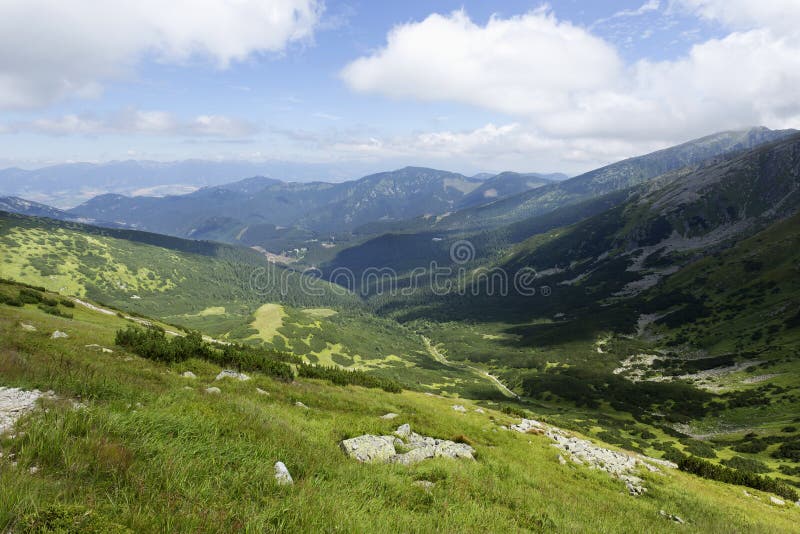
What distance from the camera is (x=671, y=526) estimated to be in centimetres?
1181

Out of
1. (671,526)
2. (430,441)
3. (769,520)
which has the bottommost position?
(769,520)

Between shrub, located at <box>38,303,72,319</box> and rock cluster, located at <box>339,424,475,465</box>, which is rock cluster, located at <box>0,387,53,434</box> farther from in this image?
shrub, located at <box>38,303,72,319</box>

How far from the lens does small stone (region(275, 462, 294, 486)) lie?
6.71 meters

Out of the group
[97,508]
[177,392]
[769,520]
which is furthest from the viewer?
[769,520]

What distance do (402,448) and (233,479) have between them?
26.9 ft

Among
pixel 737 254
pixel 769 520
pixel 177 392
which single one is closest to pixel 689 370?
pixel 737 254

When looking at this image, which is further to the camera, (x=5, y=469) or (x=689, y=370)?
(x=689, y=370)

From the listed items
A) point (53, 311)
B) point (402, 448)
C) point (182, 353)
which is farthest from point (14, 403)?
point (53, 311)

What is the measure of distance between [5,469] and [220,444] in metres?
3.38

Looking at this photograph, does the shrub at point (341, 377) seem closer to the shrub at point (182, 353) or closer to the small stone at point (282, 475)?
the shrub at point (182, 353)

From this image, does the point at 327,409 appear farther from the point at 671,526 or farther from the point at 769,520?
the point at 769,520

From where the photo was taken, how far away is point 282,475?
701 cm

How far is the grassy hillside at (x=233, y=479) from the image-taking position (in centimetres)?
477

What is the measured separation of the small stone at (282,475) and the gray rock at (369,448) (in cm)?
443
